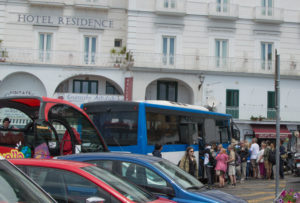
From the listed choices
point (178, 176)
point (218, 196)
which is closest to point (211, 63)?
point (178, 176)

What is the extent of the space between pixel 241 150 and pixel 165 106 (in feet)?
17.1

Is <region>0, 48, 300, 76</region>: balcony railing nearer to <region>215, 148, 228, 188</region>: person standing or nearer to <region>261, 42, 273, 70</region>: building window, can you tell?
<region>261, 42, 273, 70</region>: building window

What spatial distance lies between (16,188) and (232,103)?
2769 cm

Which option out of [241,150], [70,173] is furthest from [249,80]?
[70,173]

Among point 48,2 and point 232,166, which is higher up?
point 48,2

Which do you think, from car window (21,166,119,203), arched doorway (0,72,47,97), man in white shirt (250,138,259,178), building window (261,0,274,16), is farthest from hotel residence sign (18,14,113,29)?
car window (21,166,119,203)

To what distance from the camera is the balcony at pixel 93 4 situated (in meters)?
29.5

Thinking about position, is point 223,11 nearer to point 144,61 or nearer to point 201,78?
point 201,78

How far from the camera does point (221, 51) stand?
31078mm

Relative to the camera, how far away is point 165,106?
1755 cm

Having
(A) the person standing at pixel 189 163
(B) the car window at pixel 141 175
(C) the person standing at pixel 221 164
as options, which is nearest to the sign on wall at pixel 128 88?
(C) the person standing at pixel 221 164

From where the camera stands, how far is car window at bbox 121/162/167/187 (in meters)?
8.08

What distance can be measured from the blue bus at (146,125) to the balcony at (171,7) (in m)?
12.4

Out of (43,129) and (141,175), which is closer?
(141,175)
